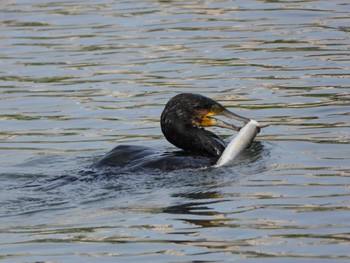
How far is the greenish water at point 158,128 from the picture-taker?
8500 mm

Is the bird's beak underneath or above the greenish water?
above

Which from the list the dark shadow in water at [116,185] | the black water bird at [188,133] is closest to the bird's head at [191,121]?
the black water bird at [188,133]

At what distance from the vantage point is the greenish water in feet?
27.9

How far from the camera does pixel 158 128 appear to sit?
13.0 metres

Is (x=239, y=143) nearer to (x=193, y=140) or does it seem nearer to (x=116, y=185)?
(x=193, y=140)

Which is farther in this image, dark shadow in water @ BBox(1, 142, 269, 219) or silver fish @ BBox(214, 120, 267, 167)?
silver fish @ BBox(214, 120, 267, 167)

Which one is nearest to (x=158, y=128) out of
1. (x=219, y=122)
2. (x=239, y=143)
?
(x=219, y=122)

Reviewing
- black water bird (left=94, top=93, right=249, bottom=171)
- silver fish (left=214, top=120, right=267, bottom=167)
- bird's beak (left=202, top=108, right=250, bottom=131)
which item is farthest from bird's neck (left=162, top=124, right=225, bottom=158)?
silver fish (left=214, top=120, right=267, bottom=167)

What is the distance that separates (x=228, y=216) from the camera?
29.5 feet

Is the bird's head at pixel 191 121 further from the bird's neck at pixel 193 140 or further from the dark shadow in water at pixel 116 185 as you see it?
the dark shadow in water at pixel 116 185

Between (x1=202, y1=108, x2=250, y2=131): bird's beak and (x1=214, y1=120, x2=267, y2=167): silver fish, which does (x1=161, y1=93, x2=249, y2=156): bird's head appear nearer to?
(x1=202, y1=108, x2=250, y2=131): bird's beak

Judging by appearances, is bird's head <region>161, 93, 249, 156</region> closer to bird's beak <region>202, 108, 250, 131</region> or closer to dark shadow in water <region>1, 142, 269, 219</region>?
bird's beak <region>202, 108, 250, 131</region>

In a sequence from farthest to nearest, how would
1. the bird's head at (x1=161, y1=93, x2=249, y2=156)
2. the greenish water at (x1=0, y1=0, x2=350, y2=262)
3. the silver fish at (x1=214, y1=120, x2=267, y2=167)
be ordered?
the bird's head at (x1=161, y1=93, x2=249, y2=156) < the silver fish at (x1=214, y1=120, x2=267, y2=167) < the greenish water at (x1=0, y1=0, x2=350, y2=262)

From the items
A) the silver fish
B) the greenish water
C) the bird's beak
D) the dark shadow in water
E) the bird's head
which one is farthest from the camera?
the bird's beak
